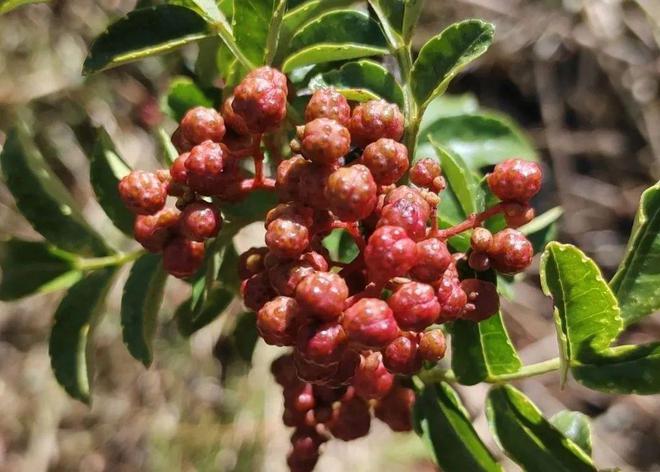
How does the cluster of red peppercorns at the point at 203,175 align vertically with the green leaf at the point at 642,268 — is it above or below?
above

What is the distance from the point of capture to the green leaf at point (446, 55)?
1.29m

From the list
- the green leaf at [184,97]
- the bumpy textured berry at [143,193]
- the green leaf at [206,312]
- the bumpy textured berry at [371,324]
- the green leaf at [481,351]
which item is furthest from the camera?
the green leaf at [206,312]

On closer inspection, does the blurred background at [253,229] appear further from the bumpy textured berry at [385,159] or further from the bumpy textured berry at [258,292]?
the bumpy textured berry at [385,159]

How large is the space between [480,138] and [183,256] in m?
0.92

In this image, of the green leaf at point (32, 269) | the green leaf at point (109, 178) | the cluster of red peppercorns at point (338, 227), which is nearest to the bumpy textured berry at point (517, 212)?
the cluster of red peppercorns at point (338, 227)

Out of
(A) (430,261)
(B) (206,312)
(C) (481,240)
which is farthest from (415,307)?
(B) (206,312)

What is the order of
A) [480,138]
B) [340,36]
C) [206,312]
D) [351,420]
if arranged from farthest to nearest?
[480,138], [206,312], [351,420], [340,36]

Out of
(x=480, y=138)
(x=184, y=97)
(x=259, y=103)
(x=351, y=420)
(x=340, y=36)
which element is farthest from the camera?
(x=480, y=138)

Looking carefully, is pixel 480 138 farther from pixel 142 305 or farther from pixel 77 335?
pixel 77 335

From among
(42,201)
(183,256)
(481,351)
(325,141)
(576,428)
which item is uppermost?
(325,141)

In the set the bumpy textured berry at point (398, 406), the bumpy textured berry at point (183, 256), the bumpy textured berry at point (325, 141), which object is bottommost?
the bumpy textured berry at point (398, 406)

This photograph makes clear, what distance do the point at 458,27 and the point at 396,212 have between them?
0.34 metres

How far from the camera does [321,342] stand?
1134mm

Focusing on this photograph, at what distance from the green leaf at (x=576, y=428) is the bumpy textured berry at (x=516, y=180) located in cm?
51
